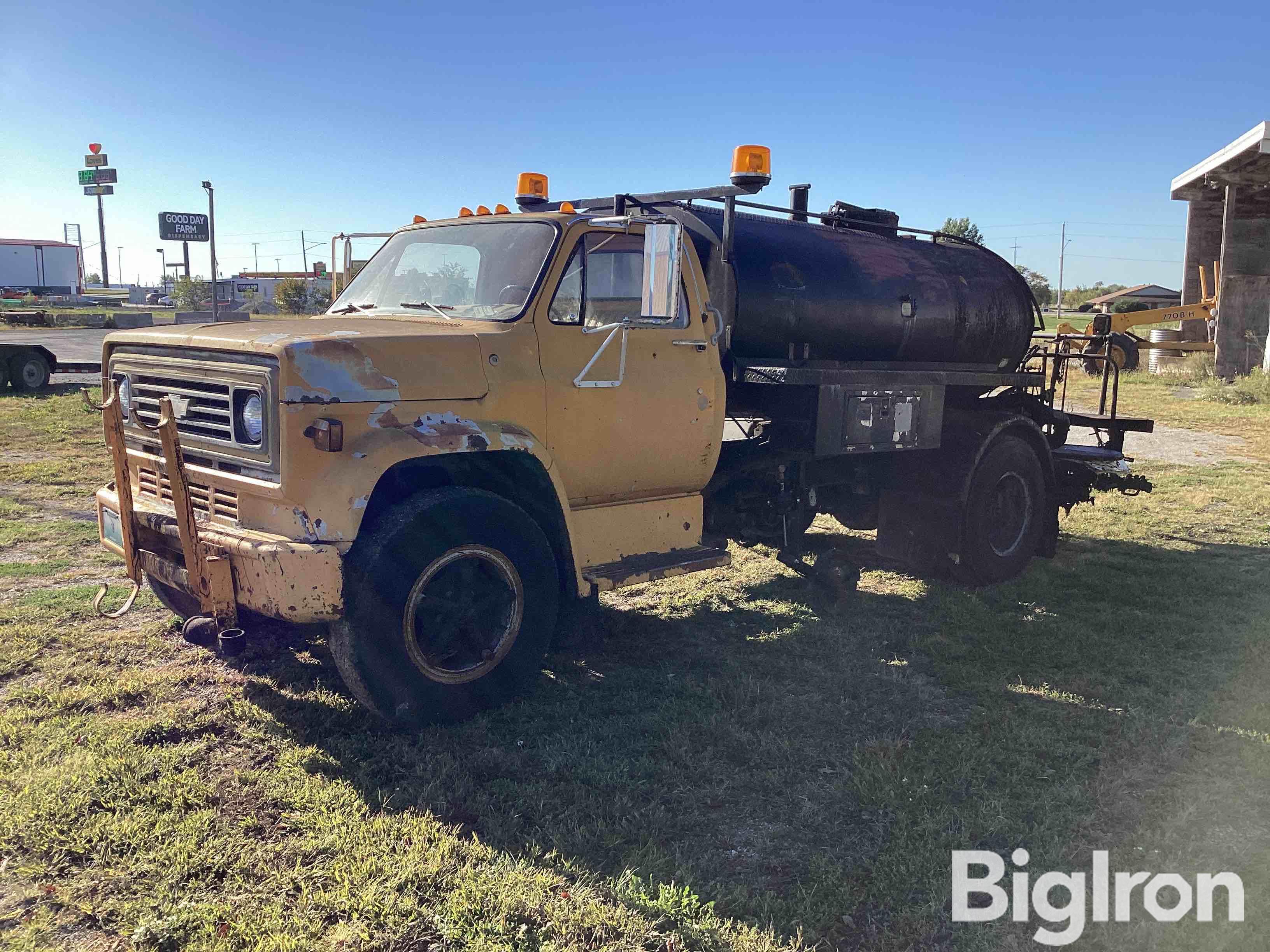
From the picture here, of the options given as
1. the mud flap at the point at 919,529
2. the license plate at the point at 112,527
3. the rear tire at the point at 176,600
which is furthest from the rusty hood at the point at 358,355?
the mud flap at the point at 919,529

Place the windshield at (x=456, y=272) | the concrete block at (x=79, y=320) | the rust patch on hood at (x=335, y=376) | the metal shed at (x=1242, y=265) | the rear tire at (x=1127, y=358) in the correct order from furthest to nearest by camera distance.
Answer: the concrete block at (x=79, y=320) < the metal shed at (x=1242, y=265) < the rear tire at (x=1127, y=358) < the windshield at (x=456, y=272) < the rust patch on hood at (x=335, y=376)

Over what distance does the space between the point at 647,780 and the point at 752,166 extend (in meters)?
3.26

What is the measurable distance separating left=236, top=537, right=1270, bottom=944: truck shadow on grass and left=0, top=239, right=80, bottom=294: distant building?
81.0m

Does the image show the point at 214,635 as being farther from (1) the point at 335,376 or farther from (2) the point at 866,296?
(2) the point at 866,296

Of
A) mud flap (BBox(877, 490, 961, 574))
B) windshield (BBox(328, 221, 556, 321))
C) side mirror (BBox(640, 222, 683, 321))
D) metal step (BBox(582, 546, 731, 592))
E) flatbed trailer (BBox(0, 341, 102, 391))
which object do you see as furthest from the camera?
flatbed trailer (BBox(0, 341, 102, 391))

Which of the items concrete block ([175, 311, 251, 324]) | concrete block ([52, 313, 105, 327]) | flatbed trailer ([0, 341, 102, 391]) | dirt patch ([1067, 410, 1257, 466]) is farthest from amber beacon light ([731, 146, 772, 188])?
concrete block ([52, 313, 105, 327])

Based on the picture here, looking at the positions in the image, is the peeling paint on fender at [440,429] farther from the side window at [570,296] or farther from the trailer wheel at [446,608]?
the side window at [570,296]

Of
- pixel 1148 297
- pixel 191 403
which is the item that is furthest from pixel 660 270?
pixel 1148 297

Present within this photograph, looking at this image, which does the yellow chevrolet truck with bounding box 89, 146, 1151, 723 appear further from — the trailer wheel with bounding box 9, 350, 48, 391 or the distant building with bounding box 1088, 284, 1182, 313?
the distant building with bounding box 1088, 284, 1182, 313

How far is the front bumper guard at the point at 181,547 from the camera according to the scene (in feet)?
12.5

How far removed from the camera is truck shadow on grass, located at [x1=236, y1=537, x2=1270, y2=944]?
333 cm

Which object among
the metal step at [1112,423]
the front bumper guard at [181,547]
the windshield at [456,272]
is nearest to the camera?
the front bumper guard at [181,547]

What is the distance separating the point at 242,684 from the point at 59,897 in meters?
1.76

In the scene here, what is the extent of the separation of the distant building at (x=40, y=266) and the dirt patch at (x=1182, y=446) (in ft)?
260
